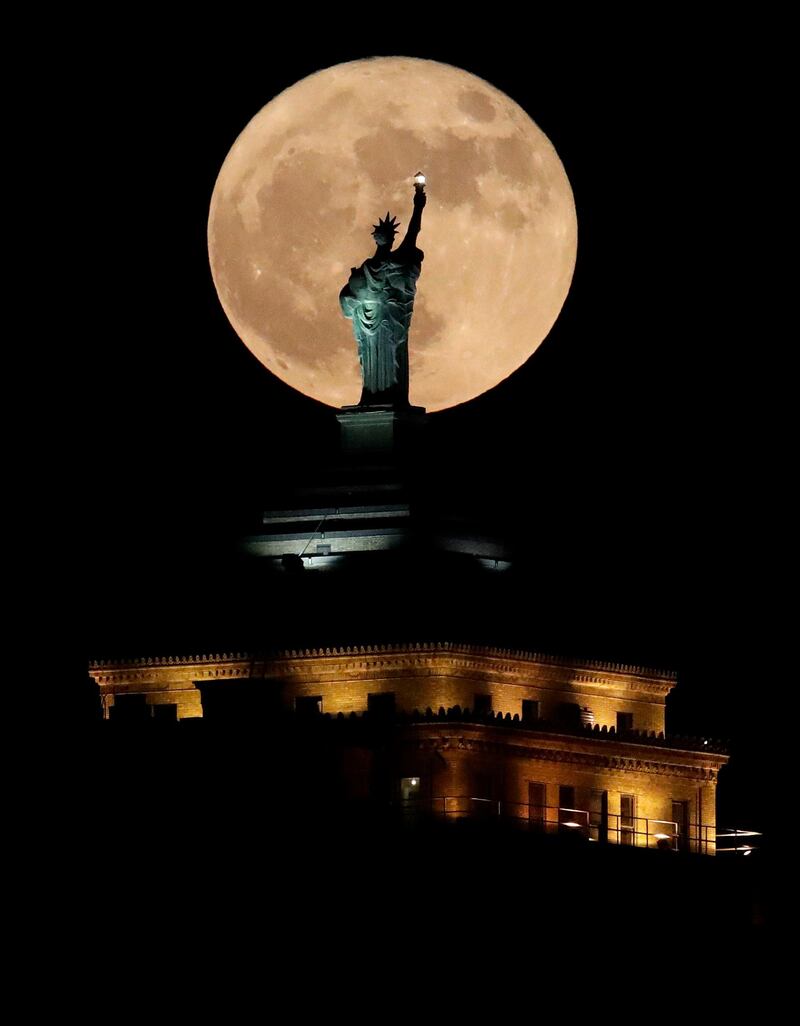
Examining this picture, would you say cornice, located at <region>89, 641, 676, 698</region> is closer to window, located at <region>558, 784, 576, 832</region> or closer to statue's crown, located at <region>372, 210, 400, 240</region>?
window, located at <region>558, 784, 576, 832</region>

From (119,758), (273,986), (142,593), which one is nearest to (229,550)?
(142,593)

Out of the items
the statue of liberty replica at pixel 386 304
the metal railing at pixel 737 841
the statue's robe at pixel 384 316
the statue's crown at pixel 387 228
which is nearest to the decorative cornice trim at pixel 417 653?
the metal railing at pixel 737 841

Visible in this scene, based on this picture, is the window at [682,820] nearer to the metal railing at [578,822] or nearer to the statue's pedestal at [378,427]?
the metal railing at [578,822]

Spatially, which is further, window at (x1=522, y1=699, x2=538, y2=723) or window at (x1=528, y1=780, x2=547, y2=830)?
window at (x1=522, y1=699, x2=538, y2=723)

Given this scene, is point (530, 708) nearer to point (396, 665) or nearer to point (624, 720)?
point (624, 720)

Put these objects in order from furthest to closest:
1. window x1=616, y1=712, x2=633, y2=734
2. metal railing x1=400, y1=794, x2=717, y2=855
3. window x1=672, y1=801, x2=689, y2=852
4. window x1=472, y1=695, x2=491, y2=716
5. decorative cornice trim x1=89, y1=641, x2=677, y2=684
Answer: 1. window x1=616, y1=712, x2=633, y2=734
2. window x1=672, y1=801, x2=689, y2=852
3. window x1=472, y1=695, x2=491, y2=716
4. decorative cornice trim x1=89, y1=641, x2=677, y2=684
5. metal railing x1=400, y1=794, x2=717, y2=855

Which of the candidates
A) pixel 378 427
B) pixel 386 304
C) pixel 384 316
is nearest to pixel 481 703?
pixel 378 427

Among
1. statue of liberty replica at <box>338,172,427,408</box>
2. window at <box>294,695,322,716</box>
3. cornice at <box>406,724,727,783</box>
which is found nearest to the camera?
cornice at <box>406,724,727,783</box>

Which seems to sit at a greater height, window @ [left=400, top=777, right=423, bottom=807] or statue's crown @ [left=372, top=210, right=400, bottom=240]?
statue's crown @ [left=372, top=210, right=400, bottom=240]

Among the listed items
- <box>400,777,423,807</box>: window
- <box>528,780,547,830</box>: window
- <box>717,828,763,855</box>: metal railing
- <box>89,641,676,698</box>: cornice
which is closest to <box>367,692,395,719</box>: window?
<box>89,641,676,698</box>: cornice
